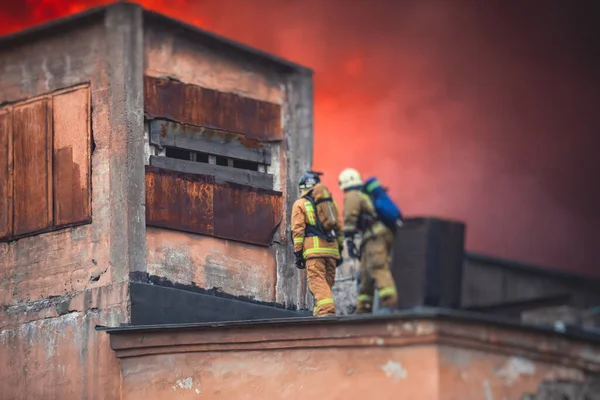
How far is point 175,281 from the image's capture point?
17.8 m

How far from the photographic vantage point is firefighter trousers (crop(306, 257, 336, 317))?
1570 centimetres

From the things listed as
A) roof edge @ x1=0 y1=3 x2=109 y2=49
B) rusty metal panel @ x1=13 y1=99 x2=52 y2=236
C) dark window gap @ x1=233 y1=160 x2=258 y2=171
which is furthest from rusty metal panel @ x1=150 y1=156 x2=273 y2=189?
roof edge @ x1=0 y1=3 x2=109 y2=49

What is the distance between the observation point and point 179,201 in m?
18.1

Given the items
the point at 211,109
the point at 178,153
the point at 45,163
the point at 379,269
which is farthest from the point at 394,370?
the point at 45,163

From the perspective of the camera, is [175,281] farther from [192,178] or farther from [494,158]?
[494,158]

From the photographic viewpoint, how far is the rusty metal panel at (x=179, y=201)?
1784cm

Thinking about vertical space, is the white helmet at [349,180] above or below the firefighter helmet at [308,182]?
below

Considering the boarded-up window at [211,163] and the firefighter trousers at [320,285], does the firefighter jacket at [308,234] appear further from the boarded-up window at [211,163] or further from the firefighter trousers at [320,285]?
the boarded-up window at [211,163]

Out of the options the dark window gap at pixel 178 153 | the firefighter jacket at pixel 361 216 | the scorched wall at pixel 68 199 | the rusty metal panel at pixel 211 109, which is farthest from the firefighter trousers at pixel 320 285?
the rusty metal panel at pixel 211 109

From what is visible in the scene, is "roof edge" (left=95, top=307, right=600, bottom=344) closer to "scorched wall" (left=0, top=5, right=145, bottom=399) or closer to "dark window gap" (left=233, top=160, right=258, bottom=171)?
"scorched wall" (left=0, top=5, right=145, bottom=399)

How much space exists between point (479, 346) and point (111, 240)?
5.66 meters

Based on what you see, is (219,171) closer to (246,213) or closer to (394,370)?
(246,213)

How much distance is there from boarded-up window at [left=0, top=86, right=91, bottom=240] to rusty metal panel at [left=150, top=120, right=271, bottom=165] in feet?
3.39

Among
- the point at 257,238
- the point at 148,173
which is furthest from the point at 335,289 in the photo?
the point at 148,173
